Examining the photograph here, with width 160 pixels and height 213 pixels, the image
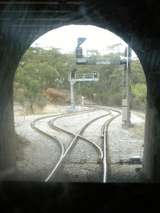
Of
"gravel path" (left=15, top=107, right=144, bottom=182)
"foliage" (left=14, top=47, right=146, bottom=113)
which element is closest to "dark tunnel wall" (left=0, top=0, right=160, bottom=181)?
"gravel path" (left=15, top=107, right=144, bottom=182)

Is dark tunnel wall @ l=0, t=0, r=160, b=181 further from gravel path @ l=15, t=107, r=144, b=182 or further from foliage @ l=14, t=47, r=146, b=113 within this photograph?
foliage @ l=14, t=47, r=146, b=113

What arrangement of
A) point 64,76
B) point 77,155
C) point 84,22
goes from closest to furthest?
point 84,22
point 77,155
point 64,76

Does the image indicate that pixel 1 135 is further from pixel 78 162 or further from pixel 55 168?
pixel 78 162

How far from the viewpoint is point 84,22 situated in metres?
8.94

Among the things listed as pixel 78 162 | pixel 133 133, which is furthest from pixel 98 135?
pixel 78 162

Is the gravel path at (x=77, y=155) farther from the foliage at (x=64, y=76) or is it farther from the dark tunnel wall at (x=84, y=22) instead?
the foliage at (x=64, y=76)

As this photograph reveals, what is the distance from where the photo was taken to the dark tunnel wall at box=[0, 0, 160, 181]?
22.5 feet

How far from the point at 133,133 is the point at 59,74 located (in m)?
17.9

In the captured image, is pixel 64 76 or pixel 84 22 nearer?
pixel 84 22

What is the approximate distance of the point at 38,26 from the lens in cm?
→ 862

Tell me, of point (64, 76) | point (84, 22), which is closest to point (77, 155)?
point (84, 22)

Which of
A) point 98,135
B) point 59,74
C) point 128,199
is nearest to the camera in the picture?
point 128,199

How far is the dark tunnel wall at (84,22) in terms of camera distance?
6844 millimetres

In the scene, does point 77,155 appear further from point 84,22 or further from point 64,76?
point 64,76
